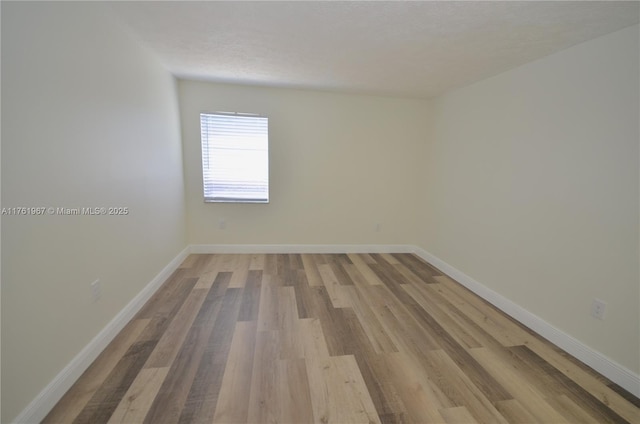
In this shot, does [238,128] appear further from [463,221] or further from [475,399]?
[475,399]

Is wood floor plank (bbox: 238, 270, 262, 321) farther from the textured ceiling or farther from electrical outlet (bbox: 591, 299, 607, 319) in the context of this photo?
electrical outlet (bbox: 591, 299, 607, 319)

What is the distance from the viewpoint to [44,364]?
1.27 m

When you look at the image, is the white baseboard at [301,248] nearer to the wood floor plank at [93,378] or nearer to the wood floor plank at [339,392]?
the wood floor plank at [93,378]

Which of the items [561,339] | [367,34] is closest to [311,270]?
[561,339]

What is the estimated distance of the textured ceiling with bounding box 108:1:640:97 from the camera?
4.99ft

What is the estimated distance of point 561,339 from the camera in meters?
1.93

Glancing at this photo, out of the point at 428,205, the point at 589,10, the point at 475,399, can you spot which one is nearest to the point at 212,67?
the point at 589,10

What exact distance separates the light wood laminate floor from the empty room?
0.6 inches

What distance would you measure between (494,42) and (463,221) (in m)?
1.83

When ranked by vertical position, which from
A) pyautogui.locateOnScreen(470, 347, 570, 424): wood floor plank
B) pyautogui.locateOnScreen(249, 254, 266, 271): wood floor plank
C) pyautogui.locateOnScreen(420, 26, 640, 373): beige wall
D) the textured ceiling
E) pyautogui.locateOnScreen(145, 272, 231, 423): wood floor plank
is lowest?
pyautogui.locateOnScreen(470, 347, 570, 424): wood floor plank

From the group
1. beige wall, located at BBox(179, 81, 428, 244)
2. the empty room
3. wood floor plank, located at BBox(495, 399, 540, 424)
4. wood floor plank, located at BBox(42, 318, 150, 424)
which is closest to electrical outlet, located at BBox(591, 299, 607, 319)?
the empty room

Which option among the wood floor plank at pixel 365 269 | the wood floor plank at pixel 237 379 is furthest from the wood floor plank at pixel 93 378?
the wood floor plank at pixel 365 269

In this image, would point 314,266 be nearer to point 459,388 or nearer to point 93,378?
point 459,388

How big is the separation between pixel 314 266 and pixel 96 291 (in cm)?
217
